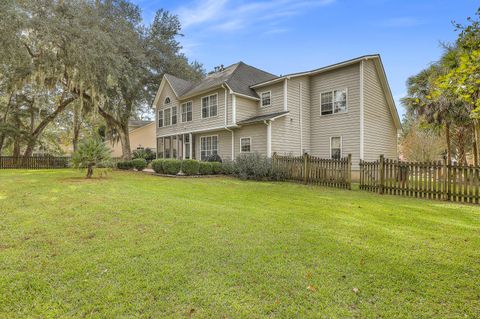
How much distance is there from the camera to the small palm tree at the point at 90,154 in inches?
396

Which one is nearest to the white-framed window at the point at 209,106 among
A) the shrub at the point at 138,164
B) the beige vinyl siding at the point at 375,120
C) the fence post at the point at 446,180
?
A: the shrub at the point at 138,164

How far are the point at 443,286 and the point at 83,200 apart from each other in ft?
23.9

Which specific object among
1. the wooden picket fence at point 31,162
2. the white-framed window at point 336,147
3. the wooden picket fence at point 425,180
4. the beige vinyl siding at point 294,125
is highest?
the beige vinyl siding at point 294,125

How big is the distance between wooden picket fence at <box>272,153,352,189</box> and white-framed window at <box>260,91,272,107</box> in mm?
5255

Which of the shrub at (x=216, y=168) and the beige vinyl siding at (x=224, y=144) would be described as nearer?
the shrub at (x=216, y=168)

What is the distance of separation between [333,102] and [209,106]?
8.30 meters

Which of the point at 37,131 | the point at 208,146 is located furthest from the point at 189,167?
the point at 37,131

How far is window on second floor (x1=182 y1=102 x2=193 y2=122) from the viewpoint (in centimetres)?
2008

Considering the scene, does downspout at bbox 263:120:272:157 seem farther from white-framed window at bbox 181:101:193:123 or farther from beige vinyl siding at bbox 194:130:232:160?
white-framed window at bbox 181:101:193:123

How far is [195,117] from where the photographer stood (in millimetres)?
19484

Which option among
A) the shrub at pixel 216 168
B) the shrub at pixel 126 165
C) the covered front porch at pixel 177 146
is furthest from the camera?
the covered front porch at pixel 177 146

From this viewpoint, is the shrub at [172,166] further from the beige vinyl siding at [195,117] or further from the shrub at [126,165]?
the shrub at [126,165]

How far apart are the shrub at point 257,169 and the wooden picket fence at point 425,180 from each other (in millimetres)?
4037

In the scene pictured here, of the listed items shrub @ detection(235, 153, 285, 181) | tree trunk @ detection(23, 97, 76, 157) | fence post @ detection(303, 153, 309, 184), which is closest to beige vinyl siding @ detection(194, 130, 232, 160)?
shrub @ detection(235, 153, 285, 181)
